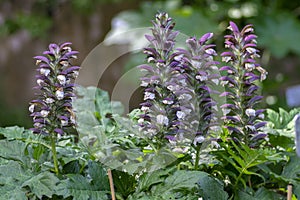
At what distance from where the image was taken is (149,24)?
2.60m

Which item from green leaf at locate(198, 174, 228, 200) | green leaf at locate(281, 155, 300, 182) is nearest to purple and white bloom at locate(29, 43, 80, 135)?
green leaf at locate(198, 174, 228, 200)

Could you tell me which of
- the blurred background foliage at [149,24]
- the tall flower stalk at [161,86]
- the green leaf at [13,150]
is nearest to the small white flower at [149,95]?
the tall flower stalk at [161,86]

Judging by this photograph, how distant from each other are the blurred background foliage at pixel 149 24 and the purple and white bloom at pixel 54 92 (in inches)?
64.3

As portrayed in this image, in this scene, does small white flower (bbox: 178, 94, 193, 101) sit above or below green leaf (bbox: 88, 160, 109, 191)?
above

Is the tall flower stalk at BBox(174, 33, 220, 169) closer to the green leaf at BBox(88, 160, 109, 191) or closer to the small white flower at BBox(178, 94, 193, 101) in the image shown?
the small white flower at BBox(178, 94, 193, 101)

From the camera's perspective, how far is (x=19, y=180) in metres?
0.76

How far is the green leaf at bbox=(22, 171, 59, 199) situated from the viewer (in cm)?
73

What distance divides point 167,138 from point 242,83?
14 cm

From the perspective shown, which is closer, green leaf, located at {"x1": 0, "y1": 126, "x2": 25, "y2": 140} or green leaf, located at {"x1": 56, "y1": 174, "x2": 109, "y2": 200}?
green leaf, located at {"x1": 56, "y1": 174, "x2": 109, "y2": 200}

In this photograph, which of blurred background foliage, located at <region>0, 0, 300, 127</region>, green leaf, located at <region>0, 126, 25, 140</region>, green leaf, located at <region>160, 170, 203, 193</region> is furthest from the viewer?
blurred background foliage, located at <region>0, 0, 300, 127</region>

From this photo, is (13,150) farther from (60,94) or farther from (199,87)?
(199,87)

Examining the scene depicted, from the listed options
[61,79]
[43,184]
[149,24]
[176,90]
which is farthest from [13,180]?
[149,24]

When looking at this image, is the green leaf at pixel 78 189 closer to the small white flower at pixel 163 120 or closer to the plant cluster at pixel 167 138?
the plant cluster at pixel 167 138

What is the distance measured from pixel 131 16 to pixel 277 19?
0.75m
